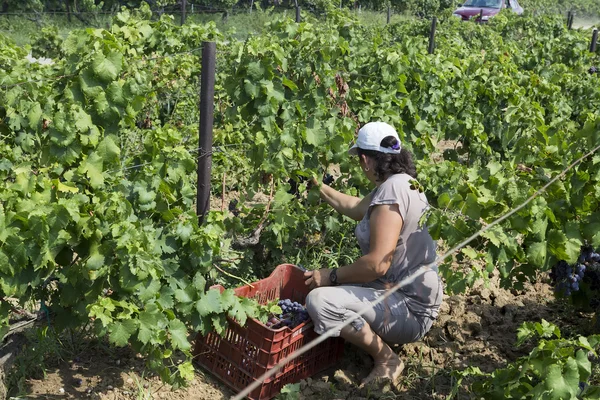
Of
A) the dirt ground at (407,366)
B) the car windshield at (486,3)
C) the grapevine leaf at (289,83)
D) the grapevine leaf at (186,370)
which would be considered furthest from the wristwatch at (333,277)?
the car windshield at (486,3)

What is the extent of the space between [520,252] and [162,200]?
152 cm

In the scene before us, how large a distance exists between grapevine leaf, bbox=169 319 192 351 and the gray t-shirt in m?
0.94

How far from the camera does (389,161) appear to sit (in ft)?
11.5

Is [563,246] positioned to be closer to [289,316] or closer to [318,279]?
[318,279]

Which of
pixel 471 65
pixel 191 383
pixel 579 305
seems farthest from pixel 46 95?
pixel 471 65

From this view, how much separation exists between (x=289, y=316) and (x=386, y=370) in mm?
505

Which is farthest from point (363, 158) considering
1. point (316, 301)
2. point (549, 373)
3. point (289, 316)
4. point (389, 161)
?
point (549, 373)

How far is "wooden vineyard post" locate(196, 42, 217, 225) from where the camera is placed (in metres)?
3.48

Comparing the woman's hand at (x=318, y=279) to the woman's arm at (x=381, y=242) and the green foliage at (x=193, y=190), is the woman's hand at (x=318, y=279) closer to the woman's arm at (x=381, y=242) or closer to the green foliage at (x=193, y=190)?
the woman's arm at (x=381, y=242)

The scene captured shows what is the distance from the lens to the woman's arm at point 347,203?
382 cm

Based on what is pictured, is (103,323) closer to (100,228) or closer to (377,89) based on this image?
(100,228)

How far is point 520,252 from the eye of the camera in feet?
10.5

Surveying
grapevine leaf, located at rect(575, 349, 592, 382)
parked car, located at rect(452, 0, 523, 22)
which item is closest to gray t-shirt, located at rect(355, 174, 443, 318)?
grapevine leaf, located at rect(575, 349, 592, 382)

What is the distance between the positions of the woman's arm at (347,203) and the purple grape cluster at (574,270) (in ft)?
3.06
